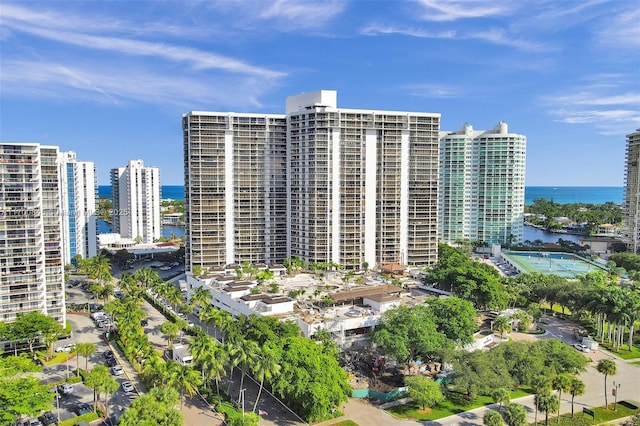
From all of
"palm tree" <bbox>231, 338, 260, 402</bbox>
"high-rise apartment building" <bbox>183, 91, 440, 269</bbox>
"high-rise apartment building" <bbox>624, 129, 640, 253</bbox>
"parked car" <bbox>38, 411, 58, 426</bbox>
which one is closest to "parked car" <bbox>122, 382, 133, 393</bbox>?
"parked car" <bbox>38, 411, 58, 426</bbox>

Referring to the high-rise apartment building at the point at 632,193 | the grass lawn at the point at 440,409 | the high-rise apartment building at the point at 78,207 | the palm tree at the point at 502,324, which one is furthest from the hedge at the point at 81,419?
the high-rise apartment building at the point at 632,193

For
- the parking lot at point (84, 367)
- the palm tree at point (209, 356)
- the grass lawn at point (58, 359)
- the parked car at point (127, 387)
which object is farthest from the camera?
the grass lawn at point (58, 359)

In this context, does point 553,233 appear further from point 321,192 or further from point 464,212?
point 321,192

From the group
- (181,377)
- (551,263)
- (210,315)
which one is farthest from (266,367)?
(551,263)

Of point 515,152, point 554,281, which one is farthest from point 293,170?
point 515,152

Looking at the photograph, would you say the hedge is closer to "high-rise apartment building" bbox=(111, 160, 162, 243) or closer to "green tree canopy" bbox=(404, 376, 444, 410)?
"green tree canopy" bbox=(404, 376, 444, 410)

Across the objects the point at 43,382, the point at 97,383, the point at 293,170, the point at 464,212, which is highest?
the point at 293,170

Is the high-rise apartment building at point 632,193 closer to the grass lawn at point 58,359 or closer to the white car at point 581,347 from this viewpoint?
the white car at point 581,347
